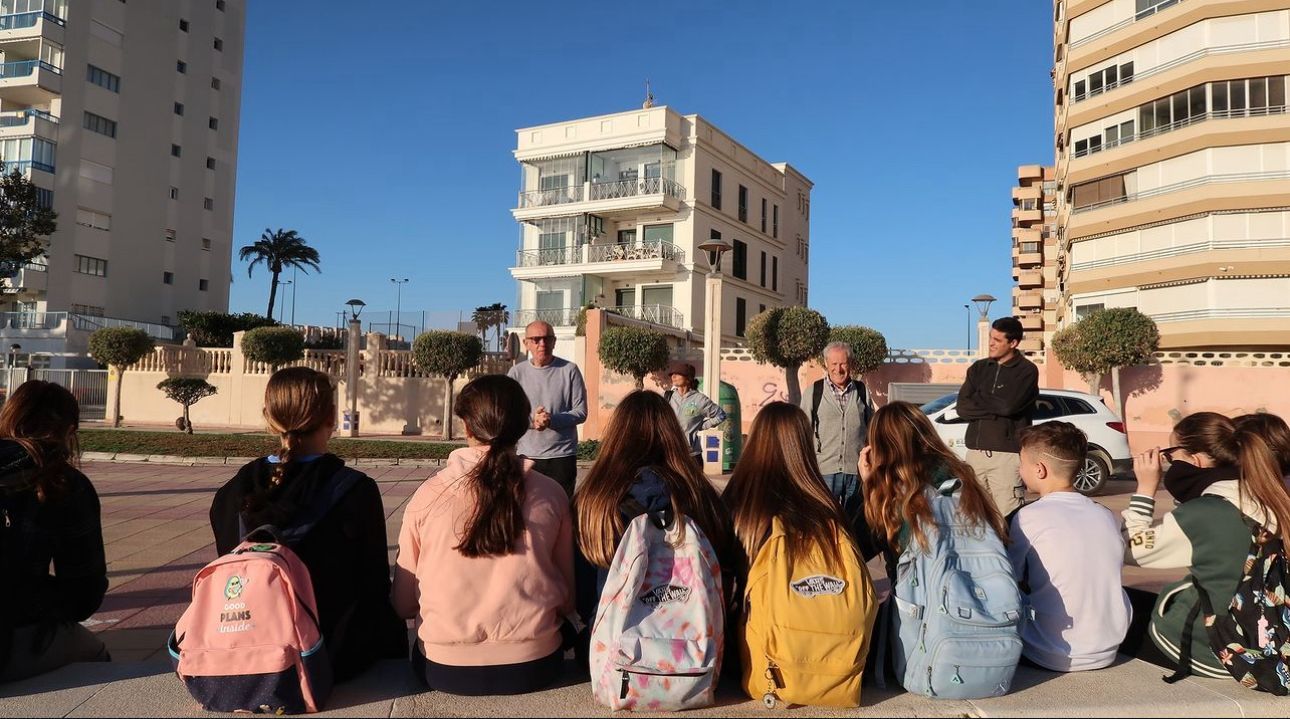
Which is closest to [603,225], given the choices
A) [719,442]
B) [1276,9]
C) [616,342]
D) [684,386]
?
[616,342]

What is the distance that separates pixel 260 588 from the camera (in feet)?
8.46

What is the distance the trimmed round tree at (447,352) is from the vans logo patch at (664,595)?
19.9 metres

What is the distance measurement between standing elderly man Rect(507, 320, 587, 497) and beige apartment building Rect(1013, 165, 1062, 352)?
62.8 meters

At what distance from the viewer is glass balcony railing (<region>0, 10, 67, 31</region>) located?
1443 inches

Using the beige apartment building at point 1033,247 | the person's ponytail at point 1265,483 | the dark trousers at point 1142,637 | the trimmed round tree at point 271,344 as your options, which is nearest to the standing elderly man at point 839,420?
the dark trousers at point 1142,637

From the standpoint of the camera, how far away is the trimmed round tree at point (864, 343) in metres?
20.4

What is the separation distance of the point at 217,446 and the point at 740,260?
2744 centimetres

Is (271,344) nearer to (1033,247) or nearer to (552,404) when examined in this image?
(552,404)

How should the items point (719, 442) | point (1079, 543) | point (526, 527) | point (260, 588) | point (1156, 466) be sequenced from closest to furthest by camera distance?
point (260, 588)
point (526, 527)
point (1079, 543)
point (1156, 466)
point (719, 442)

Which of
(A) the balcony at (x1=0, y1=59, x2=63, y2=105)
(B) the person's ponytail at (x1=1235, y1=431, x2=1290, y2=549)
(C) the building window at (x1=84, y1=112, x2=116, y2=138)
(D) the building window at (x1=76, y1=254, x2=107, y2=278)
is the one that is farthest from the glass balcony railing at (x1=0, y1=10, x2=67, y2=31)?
(B) the person's ponytail at (x1=1235, y1=431, x2=1290, y2=549)

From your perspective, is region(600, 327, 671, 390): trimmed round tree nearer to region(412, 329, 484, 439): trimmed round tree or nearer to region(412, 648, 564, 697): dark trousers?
region(412, 329, 484, 439): trimmed round tree

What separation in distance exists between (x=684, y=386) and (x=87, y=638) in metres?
4.65

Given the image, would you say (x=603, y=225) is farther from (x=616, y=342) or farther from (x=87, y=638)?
(x=87, y=638)

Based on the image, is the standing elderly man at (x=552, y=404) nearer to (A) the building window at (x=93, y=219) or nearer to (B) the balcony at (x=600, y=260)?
(B) the balcony at (x=600, y=260)
